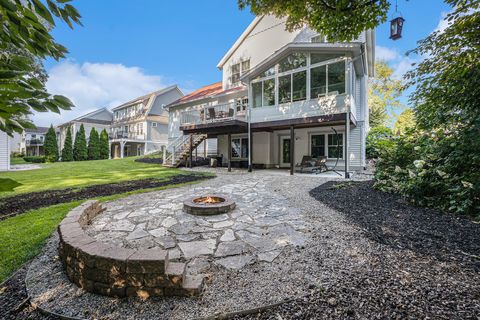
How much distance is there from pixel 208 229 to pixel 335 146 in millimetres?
9997

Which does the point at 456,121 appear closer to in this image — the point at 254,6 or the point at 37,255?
the point at 254,6

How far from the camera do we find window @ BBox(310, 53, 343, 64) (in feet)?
31.9

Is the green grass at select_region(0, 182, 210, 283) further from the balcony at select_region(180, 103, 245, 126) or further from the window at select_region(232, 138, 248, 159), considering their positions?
the window at select_region(232, 138, 248, 159)

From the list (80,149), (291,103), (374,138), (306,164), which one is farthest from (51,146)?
(374,138)

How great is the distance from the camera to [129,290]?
2.23m

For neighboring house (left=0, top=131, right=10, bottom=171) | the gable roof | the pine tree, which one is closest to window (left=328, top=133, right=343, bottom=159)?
the gable roof

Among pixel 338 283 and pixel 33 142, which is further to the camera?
pixel 33 142

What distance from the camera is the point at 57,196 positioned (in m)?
6.28

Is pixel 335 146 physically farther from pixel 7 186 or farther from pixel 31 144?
pixel 31 144

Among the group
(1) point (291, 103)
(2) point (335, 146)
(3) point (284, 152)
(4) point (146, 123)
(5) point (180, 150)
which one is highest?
A: (4) point (146, 123)

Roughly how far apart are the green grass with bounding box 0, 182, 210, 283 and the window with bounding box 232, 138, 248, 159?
36.2ft

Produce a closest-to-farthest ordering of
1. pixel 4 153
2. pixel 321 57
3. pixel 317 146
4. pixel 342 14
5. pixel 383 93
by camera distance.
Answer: pixel 342 14
pixel 321 57
pixel 317 146
pixel 4 153
pixel 383 93

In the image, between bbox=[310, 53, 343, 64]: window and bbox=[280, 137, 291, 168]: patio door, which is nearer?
bbox=[310, 53, 343, 64]: window

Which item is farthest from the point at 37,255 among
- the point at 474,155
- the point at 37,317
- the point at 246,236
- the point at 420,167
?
the point at 474,155
